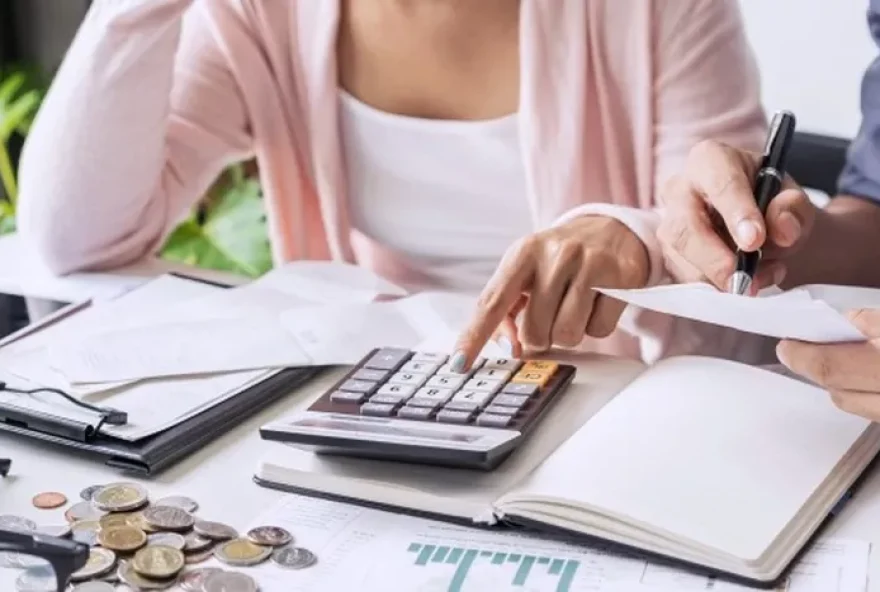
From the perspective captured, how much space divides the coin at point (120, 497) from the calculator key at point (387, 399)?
0.15m

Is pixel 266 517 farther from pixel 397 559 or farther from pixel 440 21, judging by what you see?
pixel 440 21

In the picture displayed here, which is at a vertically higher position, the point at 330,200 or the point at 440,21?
the point at 440,21

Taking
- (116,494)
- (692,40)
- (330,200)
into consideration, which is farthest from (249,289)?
(692,40)

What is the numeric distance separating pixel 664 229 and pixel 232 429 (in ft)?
1.12

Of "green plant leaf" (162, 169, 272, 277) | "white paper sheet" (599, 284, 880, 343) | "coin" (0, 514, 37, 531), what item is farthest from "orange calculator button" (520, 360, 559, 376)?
"green plant leaf" (162, 169, 272, 277)

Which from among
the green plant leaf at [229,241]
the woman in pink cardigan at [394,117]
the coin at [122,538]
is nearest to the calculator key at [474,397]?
the coin at [122,538]

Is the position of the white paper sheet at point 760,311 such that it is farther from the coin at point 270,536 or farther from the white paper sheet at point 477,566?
the coin at point 270,536

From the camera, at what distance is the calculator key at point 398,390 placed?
0.77 meters

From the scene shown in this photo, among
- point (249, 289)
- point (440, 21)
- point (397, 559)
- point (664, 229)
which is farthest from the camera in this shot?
point (440, 21)

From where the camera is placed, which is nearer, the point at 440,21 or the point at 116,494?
the point at 116,494

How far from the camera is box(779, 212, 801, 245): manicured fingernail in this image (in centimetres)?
86

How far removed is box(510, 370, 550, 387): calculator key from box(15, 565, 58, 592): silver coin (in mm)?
305

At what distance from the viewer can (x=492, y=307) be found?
0.87 meters

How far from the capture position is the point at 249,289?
3.40ft
